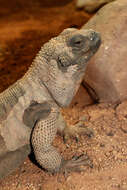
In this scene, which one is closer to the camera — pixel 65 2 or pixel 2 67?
pixel 2 67

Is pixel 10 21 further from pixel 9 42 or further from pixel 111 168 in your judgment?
pixel 111 168

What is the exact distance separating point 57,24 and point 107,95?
503 centimetres

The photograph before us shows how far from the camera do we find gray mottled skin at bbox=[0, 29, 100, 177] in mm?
2982

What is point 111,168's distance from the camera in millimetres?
3242

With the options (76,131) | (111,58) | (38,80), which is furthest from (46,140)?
(111,58)

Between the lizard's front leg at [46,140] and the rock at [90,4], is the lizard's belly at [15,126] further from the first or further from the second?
the rock at [90,4]

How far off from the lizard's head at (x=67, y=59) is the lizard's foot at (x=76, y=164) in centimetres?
83

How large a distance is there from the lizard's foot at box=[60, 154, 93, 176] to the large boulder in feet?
4.29

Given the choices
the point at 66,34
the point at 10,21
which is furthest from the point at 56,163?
the point at 10,21

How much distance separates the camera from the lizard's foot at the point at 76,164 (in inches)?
132

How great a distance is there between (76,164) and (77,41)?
154 centimetres

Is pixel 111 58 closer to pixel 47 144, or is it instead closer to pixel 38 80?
pixel 38 80

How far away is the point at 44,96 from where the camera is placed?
3137 millimetres

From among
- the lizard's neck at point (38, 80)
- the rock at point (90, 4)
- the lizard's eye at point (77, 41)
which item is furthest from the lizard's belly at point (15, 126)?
the rock at point (90, 4)
